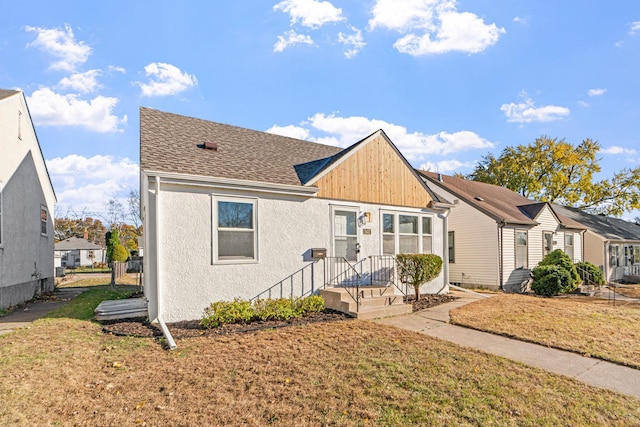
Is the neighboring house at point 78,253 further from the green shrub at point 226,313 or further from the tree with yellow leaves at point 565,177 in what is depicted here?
the tree with yellow leaves at point 565,177

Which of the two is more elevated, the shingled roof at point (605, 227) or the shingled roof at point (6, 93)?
the shingled roof at point (6, 93)

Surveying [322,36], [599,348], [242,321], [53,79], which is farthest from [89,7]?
[599,348]

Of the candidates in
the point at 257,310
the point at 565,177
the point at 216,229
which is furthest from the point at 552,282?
the point at 565,177

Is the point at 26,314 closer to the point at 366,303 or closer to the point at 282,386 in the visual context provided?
the point at 282,386

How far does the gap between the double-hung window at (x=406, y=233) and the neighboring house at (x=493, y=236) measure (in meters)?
4.72

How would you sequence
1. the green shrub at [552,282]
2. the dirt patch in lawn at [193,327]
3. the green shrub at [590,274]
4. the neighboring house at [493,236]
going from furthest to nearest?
1. the green shrub at [590,274]
2. the neighboring house at [493,236]
3. the green shrub at [552,282]
4. the dirt patch in lawn at [193,327]

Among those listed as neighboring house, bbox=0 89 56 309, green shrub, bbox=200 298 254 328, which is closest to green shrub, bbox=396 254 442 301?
green shrub, bbox=200 298 254 328

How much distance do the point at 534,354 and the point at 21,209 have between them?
15.0 metres

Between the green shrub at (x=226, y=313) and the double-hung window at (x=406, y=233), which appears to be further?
the double-hung window at (x=406, y=233)

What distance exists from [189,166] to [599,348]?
29.4 feet

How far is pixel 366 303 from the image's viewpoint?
338 inches

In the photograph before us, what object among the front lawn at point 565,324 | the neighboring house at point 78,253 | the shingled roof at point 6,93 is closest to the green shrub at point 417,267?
the front lawn at point 565,324

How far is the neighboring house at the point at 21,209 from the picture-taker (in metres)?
9.96

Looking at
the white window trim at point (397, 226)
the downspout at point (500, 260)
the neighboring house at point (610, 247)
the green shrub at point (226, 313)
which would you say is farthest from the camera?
the neighboring house at point (610, 247)
